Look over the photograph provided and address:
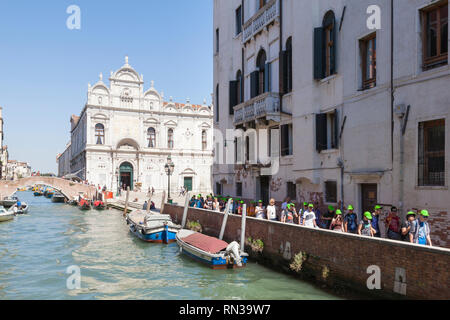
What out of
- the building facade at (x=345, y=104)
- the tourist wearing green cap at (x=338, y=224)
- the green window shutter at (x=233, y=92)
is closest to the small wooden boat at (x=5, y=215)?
the building facade at (x=345, y=104)

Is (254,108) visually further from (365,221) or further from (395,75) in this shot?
(365,221)

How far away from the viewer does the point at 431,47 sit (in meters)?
8.66

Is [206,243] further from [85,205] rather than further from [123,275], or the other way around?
[85,205]

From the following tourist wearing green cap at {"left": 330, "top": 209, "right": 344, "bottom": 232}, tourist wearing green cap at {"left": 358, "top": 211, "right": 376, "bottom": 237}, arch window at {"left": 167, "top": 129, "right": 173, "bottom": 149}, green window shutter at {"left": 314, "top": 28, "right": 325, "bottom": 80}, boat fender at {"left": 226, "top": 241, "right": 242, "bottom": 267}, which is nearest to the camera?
tourist wearing green cap at {"left": 358, "top": 211, "right": 376, "bottom": 237}

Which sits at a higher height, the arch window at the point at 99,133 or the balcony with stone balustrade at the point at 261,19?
the balcony with stone balustrade at the point at 261,19

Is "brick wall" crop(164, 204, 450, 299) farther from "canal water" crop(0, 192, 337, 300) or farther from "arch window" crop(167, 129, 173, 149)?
"arch window" crop(167, 129, 173, 149)

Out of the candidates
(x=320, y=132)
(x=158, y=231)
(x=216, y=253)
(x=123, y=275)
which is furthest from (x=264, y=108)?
(x=123, y=275)

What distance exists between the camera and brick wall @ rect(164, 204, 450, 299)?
6168 millimetres

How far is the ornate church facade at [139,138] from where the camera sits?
135 feet

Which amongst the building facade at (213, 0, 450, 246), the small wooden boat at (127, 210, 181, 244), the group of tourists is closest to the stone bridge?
the small wooden boat at (127, 210, 181, 244)

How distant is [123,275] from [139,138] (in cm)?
3351

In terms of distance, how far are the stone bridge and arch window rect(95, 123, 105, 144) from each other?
5.08 m

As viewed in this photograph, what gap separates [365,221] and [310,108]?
205 inches

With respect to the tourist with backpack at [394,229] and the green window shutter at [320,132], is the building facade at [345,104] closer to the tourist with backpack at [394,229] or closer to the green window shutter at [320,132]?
the green window shutter at [320,132]
